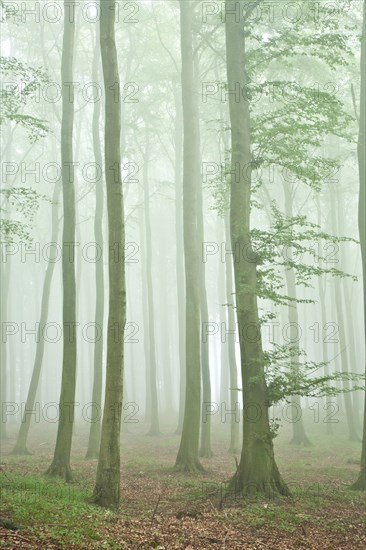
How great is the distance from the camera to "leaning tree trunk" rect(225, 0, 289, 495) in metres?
11.1

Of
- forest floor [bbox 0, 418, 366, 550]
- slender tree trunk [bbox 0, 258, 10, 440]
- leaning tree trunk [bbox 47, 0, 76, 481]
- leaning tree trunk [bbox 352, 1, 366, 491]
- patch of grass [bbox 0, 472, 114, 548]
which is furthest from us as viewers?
slender tree trunk [bbox 0, 258, 10, 440]

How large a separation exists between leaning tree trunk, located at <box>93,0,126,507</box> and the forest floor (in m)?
0.57

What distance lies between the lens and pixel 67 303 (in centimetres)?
1313

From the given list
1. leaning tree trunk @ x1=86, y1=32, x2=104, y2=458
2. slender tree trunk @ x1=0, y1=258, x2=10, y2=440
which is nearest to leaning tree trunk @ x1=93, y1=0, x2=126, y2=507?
leaning tree trunk @ x1=86, y1=32, x2=104, y2=458

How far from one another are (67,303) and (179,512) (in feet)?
18.0

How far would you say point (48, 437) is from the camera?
1050 inches

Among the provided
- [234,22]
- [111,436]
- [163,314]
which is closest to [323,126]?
[234,22]

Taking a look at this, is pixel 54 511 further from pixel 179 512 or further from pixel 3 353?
pixel 3 353

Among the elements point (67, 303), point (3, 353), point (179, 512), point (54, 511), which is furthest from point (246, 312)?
point (3, 353)

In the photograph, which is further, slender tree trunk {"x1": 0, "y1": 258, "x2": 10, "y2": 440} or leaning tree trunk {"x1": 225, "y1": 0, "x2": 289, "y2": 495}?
slender tree trunk {"x1": 0, "y1": 258, "x2": 10, "y2": 440}

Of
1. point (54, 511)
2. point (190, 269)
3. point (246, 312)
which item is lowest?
point (54, 511)

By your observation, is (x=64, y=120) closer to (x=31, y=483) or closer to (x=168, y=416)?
(x=31, y=483)

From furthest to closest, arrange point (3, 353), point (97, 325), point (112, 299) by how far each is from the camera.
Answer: point (3, 353) → point (97, 325) → point (112, 299)

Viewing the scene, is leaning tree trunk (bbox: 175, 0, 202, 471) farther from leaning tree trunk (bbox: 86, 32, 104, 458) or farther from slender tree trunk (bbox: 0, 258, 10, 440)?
slender tree trunk (bbox: 0, 258, 10, 440)
